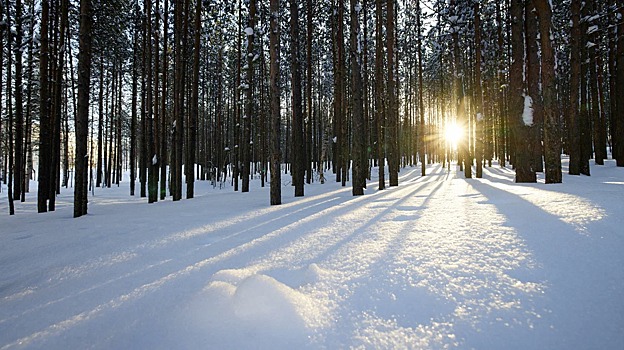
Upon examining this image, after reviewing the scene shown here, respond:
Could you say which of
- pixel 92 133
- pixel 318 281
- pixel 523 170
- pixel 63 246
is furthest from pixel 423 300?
pixel 92 133

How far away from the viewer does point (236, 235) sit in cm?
341

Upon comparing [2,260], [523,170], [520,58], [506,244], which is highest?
[520,58]

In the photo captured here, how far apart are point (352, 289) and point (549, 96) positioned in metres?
7.24

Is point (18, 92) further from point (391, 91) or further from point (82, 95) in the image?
point (391, 91)

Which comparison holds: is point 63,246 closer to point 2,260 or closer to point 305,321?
point 2,260

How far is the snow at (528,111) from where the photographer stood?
6633mm

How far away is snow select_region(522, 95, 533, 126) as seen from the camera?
21.8ft

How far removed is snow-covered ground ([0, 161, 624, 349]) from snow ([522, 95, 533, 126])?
4334 millimetres

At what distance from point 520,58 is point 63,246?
10.6 m

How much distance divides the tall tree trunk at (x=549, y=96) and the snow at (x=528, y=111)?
0.25 m

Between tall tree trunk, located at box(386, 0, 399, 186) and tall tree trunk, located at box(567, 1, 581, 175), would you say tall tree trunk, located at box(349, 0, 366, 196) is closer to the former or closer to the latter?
tall tree trunk, located at box(386, 0, 399, 186)

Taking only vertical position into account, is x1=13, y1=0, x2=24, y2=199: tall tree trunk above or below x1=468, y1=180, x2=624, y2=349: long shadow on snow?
above

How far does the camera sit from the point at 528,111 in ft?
21.9

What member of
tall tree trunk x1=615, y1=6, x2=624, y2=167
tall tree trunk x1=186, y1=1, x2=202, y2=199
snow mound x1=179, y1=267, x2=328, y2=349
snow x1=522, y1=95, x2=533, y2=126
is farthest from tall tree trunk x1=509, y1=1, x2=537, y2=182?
tall tree trunk x1=186, y1=1, x2=202, y2=199
